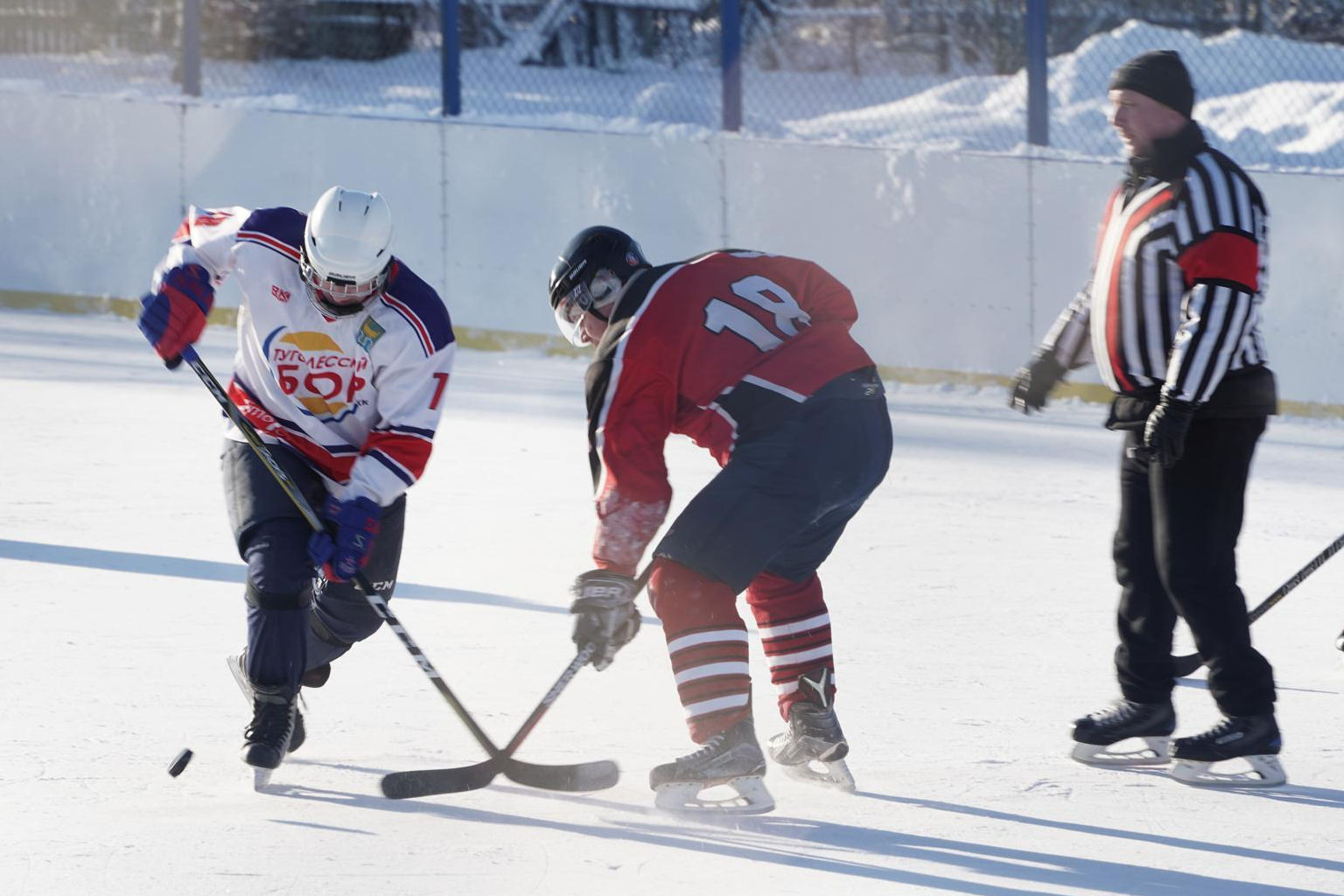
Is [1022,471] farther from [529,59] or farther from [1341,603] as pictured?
[529,59]

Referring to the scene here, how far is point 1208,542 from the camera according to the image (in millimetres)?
3258

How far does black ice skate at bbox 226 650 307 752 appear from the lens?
338 cm

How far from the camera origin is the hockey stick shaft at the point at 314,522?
3.28 m

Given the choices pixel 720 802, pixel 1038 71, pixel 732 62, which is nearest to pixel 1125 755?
pixel 720 802

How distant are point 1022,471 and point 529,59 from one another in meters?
4.01

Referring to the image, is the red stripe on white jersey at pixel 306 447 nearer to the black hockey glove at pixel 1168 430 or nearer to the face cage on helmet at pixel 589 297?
the face cage on helmet at pixel 589 297

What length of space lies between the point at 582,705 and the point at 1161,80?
5.50ft

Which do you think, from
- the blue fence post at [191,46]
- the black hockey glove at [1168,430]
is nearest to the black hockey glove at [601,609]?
the black hockey glove at [1168,430]

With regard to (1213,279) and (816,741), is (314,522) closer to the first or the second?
(816,741)

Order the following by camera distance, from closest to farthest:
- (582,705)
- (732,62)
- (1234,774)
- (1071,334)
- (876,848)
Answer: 1. (876,848)
2. (1234,774)
3. (1071,334)
4. (582,705)
5. (732,62)

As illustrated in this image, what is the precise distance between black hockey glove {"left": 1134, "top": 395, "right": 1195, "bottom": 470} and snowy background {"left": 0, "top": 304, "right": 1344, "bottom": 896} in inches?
24.3

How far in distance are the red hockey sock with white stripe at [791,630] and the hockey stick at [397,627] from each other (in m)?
0.37

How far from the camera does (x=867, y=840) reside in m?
3.07

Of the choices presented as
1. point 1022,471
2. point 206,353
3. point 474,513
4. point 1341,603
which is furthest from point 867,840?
point 206,353
